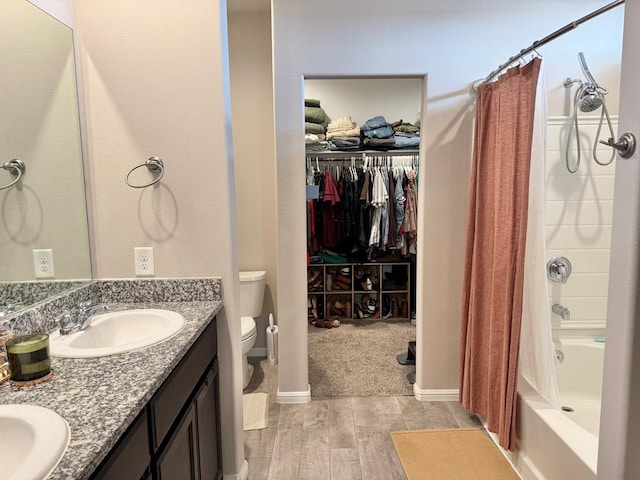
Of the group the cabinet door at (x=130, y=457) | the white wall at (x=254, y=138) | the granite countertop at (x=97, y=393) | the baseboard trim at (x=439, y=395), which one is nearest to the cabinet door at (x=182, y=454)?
the cabinet door at (x=130, y=457)

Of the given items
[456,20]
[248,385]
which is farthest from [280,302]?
[456,20]

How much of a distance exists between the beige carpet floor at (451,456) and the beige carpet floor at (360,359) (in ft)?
1.59

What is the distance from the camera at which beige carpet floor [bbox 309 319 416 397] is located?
2.73 m

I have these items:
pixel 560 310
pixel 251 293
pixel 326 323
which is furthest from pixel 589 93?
pixel 326 323

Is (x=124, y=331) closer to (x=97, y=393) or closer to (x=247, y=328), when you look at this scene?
(x=97, y=393)

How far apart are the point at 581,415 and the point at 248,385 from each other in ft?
6.75

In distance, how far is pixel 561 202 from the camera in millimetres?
2369

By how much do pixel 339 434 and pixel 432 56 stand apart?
2.27m

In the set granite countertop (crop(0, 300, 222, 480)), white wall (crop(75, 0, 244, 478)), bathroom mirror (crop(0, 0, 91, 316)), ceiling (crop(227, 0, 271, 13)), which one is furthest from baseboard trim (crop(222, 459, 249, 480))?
ceiling (crop(227, 0, 271, 13))

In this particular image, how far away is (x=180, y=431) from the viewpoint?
1204 mm

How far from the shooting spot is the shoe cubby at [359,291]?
4.17 metres

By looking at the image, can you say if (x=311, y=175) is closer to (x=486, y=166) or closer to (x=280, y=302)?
(x=280, y=302)

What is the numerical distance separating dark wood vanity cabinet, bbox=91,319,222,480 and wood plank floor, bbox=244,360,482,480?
0.43m

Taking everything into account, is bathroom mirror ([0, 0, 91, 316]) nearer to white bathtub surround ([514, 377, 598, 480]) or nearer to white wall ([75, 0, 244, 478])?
white wall ([75, 0, 244, 478])
